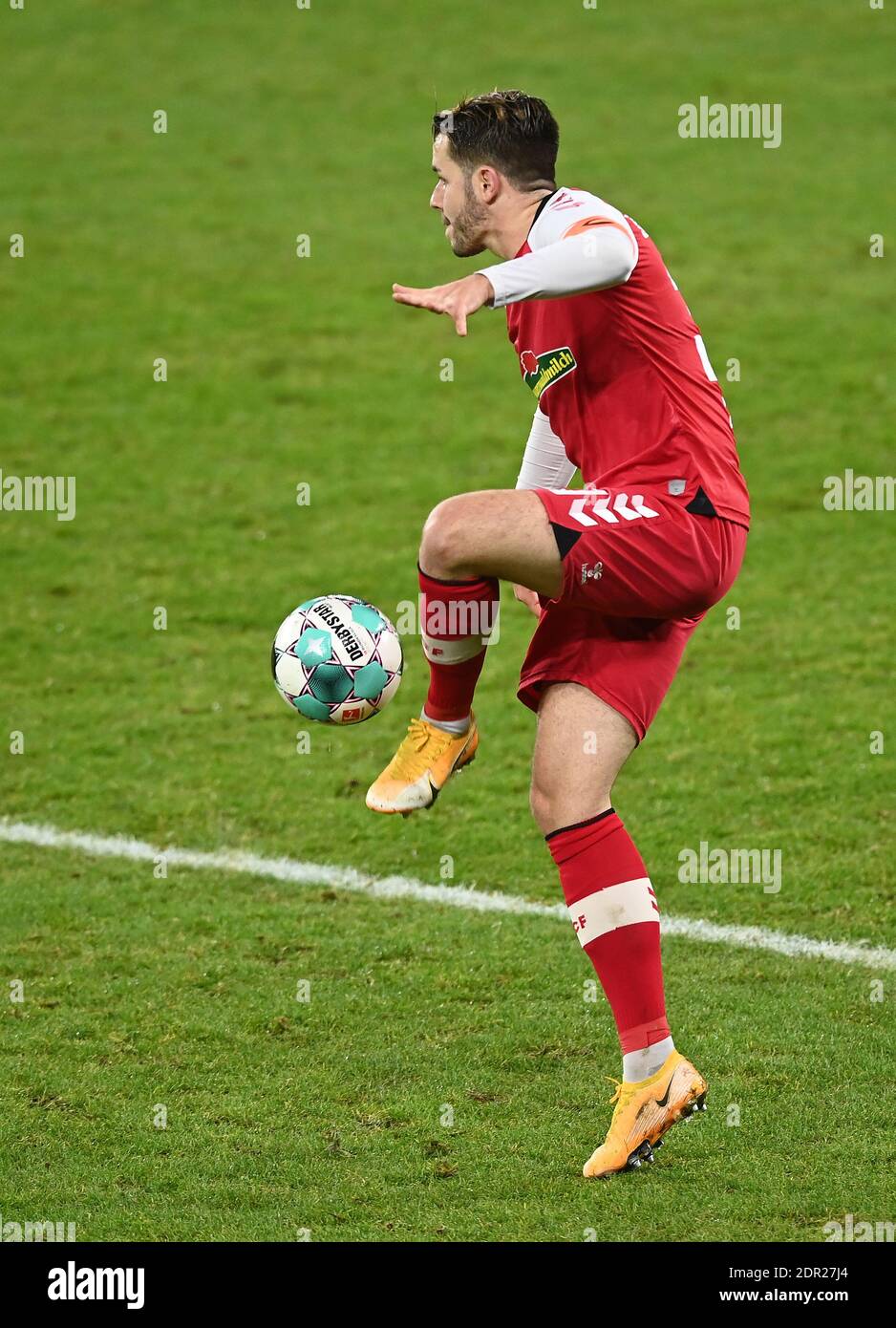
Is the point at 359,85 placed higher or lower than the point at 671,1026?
higher

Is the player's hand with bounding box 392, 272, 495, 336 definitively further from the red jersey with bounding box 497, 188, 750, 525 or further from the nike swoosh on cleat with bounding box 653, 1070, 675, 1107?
the nike swoosh on cleat with bounding box 653, 1070, 675, 1107

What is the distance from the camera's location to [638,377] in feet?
15.4

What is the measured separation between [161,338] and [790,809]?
8259 millimetres

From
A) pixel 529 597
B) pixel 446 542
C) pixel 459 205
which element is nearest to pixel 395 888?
pixel 529 597

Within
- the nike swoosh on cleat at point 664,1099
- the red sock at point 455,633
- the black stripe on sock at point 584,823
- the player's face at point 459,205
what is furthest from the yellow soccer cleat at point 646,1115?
the player's face at point 459,205

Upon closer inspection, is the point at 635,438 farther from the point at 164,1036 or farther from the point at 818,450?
the point at 818,450

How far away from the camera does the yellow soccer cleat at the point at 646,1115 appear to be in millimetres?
4547

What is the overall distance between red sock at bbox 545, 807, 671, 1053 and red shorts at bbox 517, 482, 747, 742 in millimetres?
341

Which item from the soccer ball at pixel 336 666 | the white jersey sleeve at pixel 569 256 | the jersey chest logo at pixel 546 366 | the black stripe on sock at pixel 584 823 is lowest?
the black stripe on sock at pixel 584 823

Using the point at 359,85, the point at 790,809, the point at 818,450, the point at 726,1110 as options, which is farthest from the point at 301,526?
the point at 359,85

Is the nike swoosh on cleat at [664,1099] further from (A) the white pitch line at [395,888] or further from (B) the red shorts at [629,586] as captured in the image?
(A) the white pitch line at [395,888]

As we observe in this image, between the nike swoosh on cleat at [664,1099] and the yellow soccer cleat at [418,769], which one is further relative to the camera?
the yellow soccer cleat at [418,769]

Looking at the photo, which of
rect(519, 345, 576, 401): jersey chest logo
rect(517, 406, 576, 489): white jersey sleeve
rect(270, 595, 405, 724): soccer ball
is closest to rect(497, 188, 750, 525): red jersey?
rect(519, 345, 576, 401): jersey chest logo
